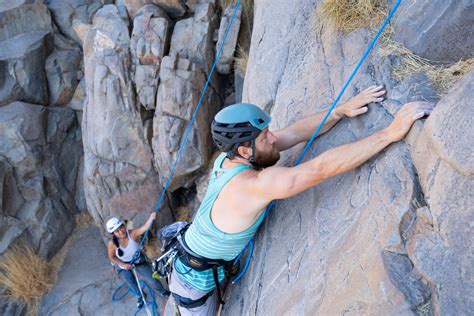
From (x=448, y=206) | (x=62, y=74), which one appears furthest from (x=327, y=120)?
(x=62, y=74)

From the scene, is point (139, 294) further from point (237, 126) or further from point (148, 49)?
point (237, 126)

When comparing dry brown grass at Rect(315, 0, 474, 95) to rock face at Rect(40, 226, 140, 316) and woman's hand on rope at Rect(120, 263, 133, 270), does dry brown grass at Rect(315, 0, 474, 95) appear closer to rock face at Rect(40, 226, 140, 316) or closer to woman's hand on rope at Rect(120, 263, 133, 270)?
woman's hand on rope at Rect(120, 263, 133, 270)

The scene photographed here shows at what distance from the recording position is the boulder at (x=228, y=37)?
7.69 m

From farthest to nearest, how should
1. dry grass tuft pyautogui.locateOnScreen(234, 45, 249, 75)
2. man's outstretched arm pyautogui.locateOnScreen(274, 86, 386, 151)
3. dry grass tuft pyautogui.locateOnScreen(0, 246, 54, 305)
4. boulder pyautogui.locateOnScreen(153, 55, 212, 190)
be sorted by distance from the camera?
dry grass tuft pyautogui.locateOnScreen(0, 246, 54, 305) < boulder pyautogui.locateOnScreen(153, 55, 212, 190) < dry grass tuft pyautogui.locateOnScreen(234, 45, 249, 75) < man's outstretched arm pyautogui.locateOnScreen(274, 86, 386, 151)

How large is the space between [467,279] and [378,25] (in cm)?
195

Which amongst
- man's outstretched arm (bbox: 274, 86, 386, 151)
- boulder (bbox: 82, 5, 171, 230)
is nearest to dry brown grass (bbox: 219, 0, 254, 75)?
boulder (bbox: 82, 5, 171, 230)

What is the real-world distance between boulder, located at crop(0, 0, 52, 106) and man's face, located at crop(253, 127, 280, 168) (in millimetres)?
8963

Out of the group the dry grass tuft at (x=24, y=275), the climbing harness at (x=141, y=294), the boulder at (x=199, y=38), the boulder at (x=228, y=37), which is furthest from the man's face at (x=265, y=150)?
the dry grass tuft at (x=24, y=275)

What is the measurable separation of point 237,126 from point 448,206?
1.35m

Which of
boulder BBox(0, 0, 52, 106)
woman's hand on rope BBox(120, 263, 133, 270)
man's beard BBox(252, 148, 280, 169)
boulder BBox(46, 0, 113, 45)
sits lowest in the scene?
woman's hand on rope BBox(120, 263, 133, 270)

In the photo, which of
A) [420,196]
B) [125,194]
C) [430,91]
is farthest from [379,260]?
[125,194]

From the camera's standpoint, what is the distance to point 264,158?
2830 mm

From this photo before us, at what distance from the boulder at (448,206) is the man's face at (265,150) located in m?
1.05

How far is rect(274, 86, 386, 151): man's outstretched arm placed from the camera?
8.40 feet
